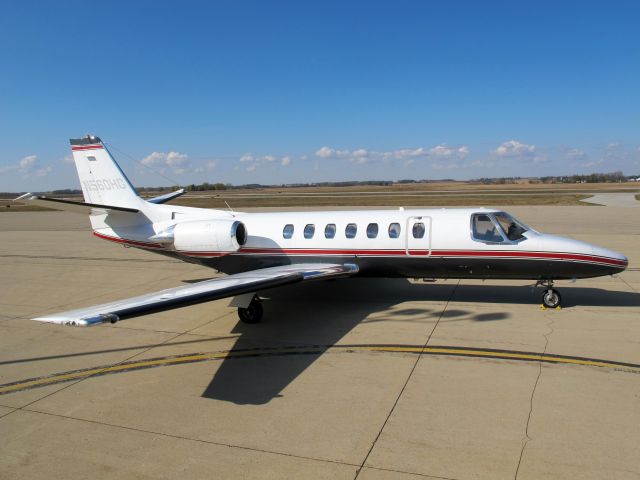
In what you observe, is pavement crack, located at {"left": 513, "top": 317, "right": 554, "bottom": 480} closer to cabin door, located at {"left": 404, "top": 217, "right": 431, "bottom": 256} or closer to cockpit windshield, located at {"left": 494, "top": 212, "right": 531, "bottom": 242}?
cockpit windshield, located at {"left": 494, "top": 212, "right": 531, "bottom": 242}

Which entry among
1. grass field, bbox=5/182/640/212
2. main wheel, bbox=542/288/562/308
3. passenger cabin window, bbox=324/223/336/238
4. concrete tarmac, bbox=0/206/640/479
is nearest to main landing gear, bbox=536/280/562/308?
main wheel, bbox=542/288/562/308

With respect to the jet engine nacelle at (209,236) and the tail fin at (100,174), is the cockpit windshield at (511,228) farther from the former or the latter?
the tail fin at (100,174)

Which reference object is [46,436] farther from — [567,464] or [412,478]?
[567,464]

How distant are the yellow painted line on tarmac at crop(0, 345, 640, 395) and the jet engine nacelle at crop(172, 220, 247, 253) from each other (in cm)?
399

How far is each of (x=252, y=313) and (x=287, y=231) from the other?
9.81 ft

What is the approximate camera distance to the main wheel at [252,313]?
11.0 m

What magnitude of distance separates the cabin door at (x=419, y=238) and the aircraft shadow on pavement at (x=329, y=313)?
1488 millimetres

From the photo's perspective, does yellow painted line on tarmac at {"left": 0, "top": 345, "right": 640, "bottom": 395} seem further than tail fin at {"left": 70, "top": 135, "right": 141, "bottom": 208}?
No

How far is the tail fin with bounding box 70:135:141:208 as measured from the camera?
47.9 feet

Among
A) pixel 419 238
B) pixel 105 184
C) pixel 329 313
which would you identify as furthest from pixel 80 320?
pixel 105 184

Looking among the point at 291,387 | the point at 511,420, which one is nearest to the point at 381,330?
the point at 291,387

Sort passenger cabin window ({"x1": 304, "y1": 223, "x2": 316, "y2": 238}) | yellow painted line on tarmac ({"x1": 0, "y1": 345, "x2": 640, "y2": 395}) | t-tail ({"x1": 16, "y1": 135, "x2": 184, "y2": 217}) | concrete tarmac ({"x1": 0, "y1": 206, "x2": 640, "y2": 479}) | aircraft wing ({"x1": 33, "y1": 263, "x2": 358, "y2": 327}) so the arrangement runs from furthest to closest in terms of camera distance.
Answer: t-tail ({"x1": 16, "y1": 135, "x2": 184, "y2": 217})
passenger cabin window ({"x1": 304, "y1": 223, "x2": 316, "y2": 238})
yellow painted line on tarmac ({"x1": 0, "y1": 345, "x2": 640, "y2": 395})
aircraft wing ({"x1": 33, "y1": 263, "x2": 358, "y2": 327})
concrete tarmac ({"x1": 0, "y1": 206, "x2": 640, "y2": 479})

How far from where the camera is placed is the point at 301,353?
8977 mm

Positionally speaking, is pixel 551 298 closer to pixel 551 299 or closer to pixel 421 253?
pixel 551 299
